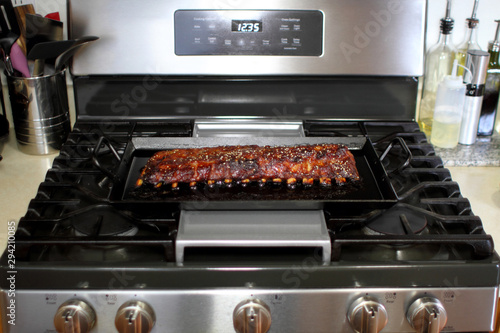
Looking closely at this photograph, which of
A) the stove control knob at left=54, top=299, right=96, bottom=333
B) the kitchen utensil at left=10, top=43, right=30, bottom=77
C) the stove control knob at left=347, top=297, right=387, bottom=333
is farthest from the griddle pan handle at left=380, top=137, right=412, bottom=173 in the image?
the kitchen utensil at left=10, top=43, right=30, bottom=77

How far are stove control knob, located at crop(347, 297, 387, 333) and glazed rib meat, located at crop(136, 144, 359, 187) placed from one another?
0.98ft

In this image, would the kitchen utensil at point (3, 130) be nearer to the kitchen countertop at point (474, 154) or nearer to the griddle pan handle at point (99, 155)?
the griddle pan handle at point (99, 155)

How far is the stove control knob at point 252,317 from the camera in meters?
0.97

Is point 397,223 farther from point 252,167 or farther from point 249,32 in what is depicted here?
point 249,32

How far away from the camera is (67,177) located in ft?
4.13

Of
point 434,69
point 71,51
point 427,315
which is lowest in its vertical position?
point 427,315

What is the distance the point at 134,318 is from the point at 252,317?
209mm

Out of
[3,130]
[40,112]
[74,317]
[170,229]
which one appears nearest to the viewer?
[74,317]

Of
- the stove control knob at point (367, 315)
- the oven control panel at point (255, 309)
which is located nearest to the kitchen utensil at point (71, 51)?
the oven control panel at point (255, 309)

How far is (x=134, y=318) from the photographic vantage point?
Result: 96 cm

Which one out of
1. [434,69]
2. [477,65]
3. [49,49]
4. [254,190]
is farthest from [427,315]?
[49,49]

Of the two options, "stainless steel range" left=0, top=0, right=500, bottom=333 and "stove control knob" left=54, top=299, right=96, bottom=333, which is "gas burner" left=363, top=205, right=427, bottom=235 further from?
"stove control knob" left=54, top=299, right=96, bottom=333

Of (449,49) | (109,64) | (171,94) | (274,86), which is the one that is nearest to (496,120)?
(449,49)

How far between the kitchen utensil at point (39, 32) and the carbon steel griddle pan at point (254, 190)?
0.33 metres
